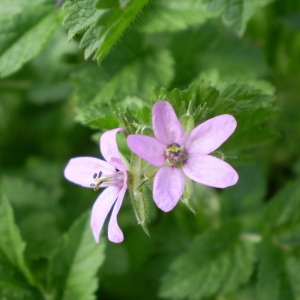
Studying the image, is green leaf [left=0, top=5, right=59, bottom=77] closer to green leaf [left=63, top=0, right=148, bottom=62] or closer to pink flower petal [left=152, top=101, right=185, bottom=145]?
green leaf [left=63, top=0, right=148, bottom=62]

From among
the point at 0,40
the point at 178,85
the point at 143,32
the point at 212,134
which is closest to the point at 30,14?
the point at 0,40

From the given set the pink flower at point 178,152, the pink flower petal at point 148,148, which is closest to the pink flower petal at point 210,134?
the pink flower at point 178,152

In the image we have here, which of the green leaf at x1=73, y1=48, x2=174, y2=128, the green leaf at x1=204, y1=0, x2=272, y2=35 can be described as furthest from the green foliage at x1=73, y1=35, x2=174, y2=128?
the green leaf at x1=204, y1=0, x2=272, y2=35

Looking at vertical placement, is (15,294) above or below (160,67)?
below

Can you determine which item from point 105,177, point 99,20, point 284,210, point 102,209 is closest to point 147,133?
point 105,177

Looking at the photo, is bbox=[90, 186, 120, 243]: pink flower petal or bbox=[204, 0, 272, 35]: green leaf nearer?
bbox=[90, 186, 120, 243]: pink flower petal

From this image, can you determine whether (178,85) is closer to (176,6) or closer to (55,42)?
(176,6)
